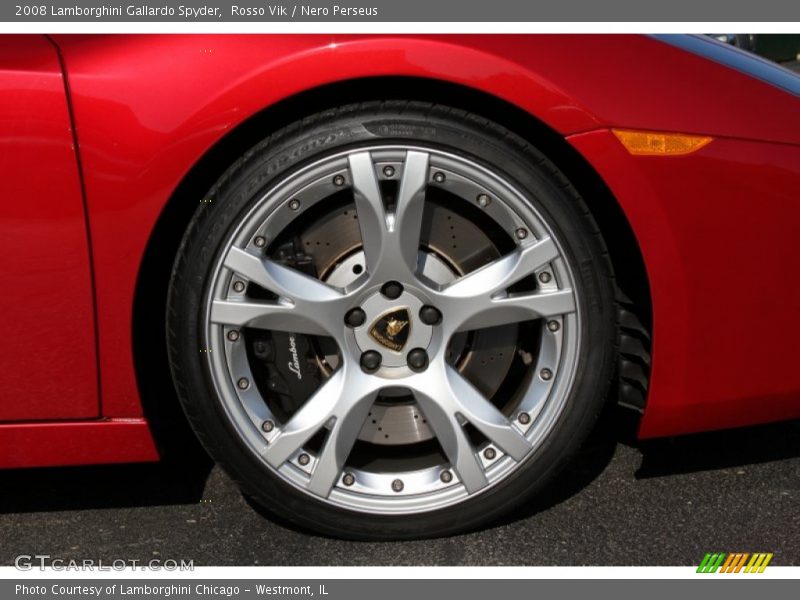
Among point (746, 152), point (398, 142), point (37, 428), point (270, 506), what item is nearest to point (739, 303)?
point (746, 152)

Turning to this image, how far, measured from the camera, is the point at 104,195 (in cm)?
188

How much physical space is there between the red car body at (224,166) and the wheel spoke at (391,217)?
0.57 ft

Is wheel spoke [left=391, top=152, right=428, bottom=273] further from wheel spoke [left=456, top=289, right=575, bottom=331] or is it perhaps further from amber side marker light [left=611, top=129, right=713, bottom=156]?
amber side marker light [left=611, top=129, right=713, bottom=156]

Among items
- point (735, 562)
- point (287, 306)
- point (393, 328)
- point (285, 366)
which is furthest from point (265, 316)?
point (735, 562)

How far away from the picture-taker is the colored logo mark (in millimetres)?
2031

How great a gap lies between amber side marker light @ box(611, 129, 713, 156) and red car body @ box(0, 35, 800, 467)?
13 millimetres

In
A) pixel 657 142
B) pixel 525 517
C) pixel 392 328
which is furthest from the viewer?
pixel 525 517

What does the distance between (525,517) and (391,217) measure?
741 mm

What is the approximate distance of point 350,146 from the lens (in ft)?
6.37

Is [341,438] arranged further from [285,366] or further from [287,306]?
[287,306]

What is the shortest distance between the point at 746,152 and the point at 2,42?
4.70 feet

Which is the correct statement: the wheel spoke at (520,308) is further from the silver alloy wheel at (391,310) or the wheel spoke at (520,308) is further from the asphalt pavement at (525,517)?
the asphalt pavement at (525,517)

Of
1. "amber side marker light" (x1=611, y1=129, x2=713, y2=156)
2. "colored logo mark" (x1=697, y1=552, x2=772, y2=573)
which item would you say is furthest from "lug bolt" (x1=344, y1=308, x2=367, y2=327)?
"colored logo mark" (x1=697, y1=552, x2=772, y2=573)

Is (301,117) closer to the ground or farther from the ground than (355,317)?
farther from the ground
